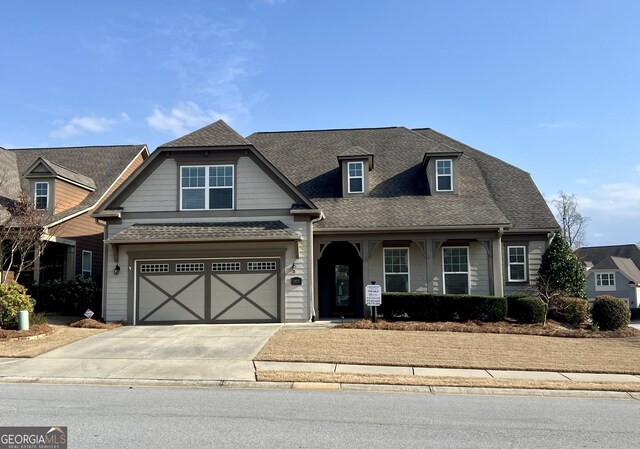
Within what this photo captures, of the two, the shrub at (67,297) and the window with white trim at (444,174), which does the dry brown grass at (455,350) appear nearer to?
the window with white trim at (444,174)

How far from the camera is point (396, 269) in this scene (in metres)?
20.9

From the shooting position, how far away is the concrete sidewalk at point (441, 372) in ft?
36.9

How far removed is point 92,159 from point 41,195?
5734mm

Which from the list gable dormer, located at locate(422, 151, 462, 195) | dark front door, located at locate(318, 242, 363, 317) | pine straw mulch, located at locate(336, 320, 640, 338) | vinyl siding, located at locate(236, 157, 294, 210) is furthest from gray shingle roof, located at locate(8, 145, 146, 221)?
pine straw mulch, located at locate(336, 320, 640, 338)

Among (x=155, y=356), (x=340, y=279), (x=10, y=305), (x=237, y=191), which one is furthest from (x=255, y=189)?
(x=10, y=305)

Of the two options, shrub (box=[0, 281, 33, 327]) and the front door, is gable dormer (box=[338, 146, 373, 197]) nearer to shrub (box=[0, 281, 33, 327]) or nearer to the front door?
the front door

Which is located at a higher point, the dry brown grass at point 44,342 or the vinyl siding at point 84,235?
the vinyl siding at point 84,235

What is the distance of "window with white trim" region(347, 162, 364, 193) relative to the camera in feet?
74.0

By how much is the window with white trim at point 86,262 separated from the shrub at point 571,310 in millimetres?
20366

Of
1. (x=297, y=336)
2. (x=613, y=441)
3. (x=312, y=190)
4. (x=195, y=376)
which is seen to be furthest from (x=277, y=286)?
(x=613, y=441)

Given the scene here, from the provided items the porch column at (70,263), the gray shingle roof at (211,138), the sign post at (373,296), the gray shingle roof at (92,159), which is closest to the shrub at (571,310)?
the sign post at (373,296)

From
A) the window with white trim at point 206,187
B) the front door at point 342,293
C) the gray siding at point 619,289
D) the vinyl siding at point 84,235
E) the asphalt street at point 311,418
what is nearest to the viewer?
the asphalt street at point 311,418

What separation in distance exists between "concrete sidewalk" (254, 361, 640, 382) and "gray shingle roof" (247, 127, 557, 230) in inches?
331

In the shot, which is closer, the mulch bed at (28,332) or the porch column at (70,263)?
the mulch bed at (28,332)
